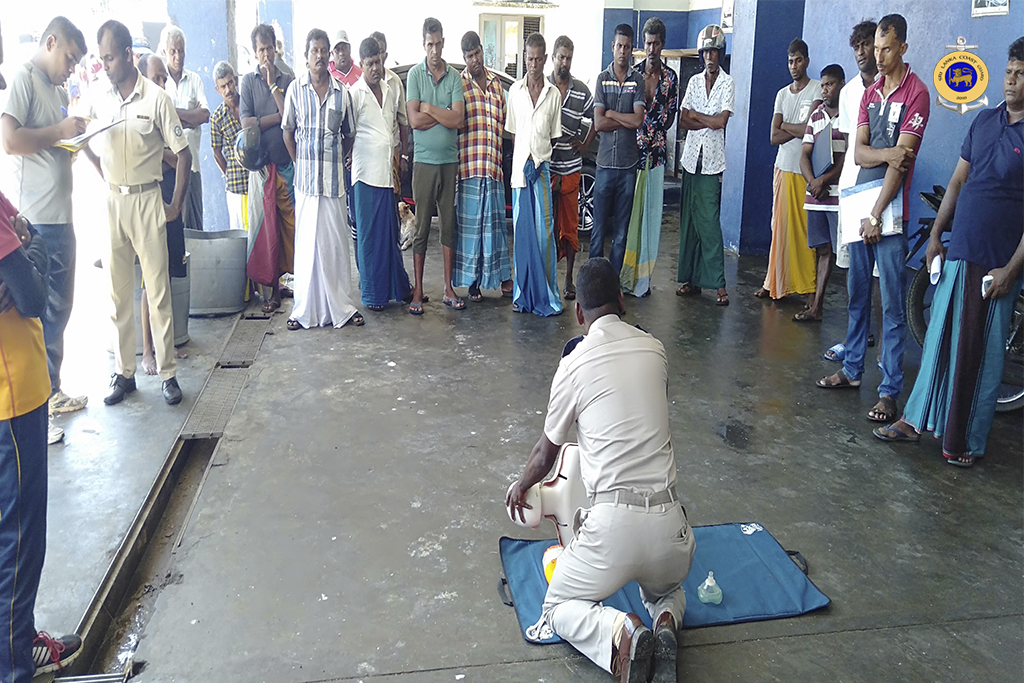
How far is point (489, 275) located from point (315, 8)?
11.1 meters

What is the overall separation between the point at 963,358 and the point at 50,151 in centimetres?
442

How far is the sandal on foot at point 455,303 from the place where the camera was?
21.6 feet

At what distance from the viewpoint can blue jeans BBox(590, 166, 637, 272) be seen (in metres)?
6.55

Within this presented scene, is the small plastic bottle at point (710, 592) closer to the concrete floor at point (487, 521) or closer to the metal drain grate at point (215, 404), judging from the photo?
the concrete floor at point (487, 521)

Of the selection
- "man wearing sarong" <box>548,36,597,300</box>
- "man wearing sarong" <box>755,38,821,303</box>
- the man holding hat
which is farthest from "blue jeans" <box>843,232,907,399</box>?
the man holding hat

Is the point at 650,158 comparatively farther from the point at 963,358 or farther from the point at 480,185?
the point at 963,358

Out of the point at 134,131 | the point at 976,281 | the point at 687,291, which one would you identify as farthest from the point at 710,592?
the point at 687,291

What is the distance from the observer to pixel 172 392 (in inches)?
183

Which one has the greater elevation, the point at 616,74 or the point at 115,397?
the point at 616,74

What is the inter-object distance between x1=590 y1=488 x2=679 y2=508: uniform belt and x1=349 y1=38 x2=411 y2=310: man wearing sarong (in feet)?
13.6

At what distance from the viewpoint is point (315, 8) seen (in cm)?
1569

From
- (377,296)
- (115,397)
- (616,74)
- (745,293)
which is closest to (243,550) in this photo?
(115,397)

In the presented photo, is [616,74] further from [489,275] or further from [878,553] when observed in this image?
[878,553]

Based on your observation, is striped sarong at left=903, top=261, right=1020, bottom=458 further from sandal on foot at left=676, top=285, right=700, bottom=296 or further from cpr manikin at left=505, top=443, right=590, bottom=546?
sandal on foot at left=676, top=285, right=700, bottom=296
